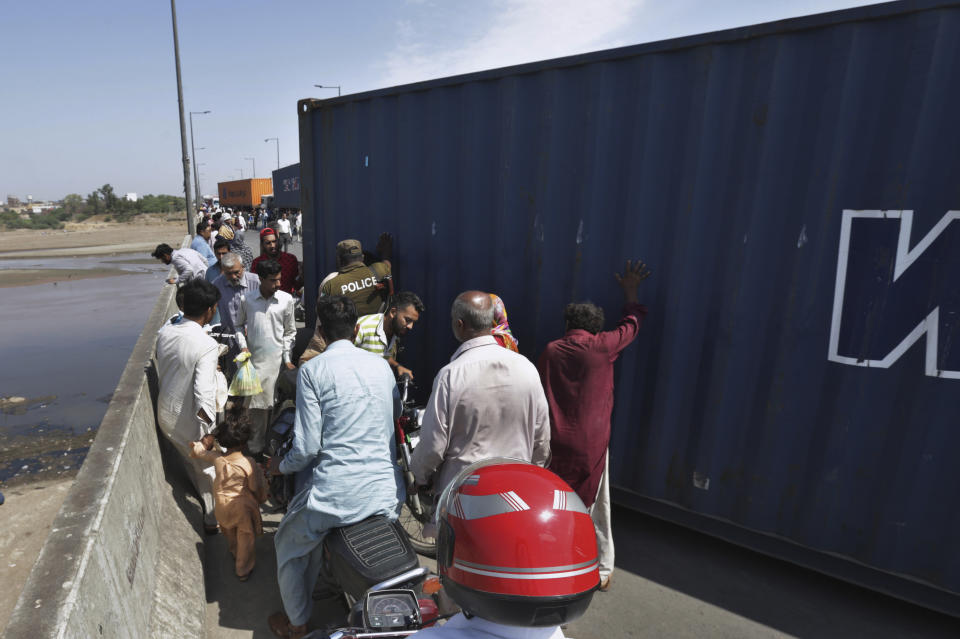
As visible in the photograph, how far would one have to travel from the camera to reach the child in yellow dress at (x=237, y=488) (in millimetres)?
3049

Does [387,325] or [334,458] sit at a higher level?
[387,325]

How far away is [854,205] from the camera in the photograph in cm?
261

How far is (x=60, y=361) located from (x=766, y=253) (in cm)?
1011

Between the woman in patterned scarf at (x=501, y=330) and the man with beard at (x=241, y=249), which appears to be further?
the man with beard at (x=241, y=249)

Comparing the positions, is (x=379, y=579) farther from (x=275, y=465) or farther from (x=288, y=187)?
(x=288, y=187)

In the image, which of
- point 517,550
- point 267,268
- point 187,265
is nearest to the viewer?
point 517,550

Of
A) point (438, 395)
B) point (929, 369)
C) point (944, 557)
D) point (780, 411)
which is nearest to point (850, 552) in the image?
point (944, 557)

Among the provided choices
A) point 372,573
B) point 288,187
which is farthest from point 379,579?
point 288,187

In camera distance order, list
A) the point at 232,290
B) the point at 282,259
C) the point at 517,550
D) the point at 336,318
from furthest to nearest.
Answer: the point at 282,259 → the point at 232,290 → the point at 336,318 → the point at 517,550

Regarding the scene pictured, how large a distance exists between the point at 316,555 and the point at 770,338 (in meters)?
2.69

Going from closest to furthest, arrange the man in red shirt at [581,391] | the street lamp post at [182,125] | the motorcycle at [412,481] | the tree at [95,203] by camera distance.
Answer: the man in red shirt at [581,391]
the motorcycle at [412,481]
the street lamp post at [182,125]
the tree at [95,203]

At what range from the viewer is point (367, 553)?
223 centimetres

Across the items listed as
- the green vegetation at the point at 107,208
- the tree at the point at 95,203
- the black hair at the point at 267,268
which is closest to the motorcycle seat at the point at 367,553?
the black hair at the point at 267,268

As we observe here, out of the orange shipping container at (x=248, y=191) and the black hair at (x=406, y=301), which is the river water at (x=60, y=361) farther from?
the orange shipping container at (x=248, y=191)
